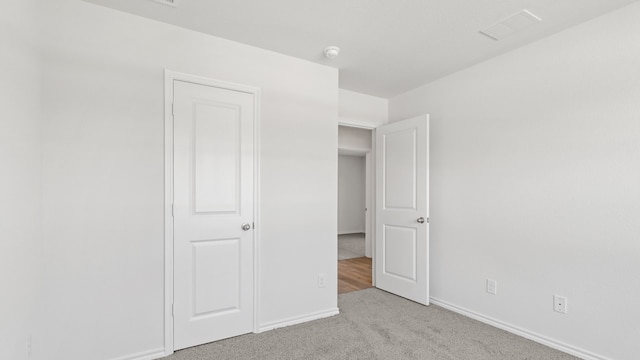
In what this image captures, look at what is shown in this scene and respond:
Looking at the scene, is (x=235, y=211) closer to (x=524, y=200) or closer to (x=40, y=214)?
(x=40, y=214)

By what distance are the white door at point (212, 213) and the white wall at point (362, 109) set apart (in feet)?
4.70

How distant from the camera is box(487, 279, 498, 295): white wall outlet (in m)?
2.74

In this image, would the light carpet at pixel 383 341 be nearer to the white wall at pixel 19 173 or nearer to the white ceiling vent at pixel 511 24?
the white wall at pixel 19 173

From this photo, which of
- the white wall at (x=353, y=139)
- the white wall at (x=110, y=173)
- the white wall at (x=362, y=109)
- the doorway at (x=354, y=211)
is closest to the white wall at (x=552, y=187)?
the white wall at (x=362, y=109)

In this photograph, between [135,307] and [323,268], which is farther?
[323,268]

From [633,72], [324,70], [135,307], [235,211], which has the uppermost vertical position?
[324,70]

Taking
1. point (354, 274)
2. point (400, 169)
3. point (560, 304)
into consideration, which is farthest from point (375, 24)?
point (354, 274)

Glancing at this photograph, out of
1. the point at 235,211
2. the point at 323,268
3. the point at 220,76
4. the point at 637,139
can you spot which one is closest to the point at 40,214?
the point at 235,211

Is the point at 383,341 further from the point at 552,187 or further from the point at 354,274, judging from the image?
the point at 354,274

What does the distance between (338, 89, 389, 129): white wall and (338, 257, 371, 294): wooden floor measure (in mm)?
2108

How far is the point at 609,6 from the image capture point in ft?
6.63

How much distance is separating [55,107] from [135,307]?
146 centimetres

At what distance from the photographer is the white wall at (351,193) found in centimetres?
885

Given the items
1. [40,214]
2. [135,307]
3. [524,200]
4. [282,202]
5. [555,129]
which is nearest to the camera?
[40,214]
